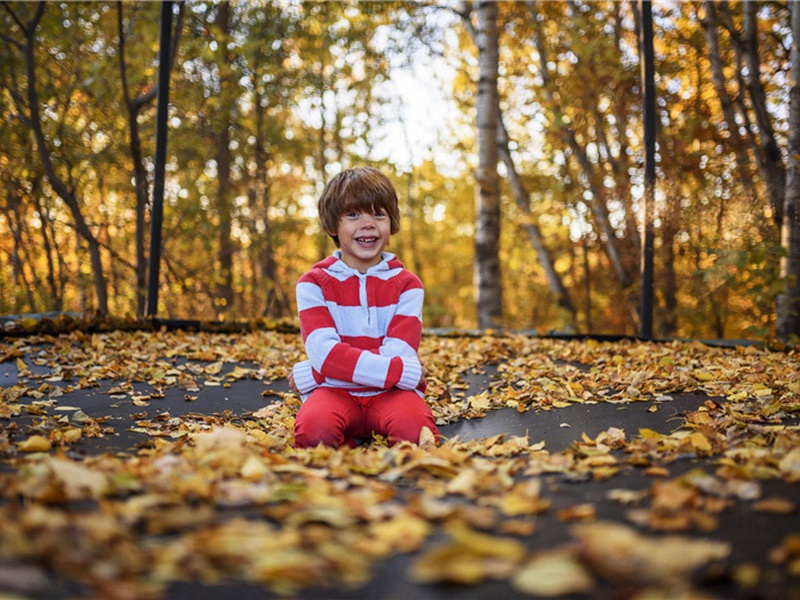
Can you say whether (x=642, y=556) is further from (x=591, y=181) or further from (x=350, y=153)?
(x=350, y=153)

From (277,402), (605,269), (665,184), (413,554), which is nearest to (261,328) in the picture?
(277,402)

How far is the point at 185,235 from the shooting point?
7992 millimetres

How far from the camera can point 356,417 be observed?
93.9 inches

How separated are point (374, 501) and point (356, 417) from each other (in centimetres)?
108

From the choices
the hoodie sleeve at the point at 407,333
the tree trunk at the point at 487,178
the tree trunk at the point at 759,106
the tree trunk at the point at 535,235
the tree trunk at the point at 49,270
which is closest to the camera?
the hoodie sleeve at the point at 407,333

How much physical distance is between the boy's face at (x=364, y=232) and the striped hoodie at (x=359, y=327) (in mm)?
76

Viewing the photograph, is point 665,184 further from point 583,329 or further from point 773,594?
point 773,594

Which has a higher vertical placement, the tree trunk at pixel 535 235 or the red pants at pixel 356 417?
the tree trunk at pixel 535 235

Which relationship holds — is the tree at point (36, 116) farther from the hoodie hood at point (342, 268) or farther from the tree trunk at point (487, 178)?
the tree trunk at point (487, 178)

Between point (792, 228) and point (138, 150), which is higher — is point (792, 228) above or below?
below

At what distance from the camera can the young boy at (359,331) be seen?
2293mm

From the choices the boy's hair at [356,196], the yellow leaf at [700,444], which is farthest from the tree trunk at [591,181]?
the yellow leaf at [700,444]

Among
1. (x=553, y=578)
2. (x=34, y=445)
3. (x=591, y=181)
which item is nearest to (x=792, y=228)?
(x=591, y=181)

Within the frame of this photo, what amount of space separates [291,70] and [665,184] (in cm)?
504
